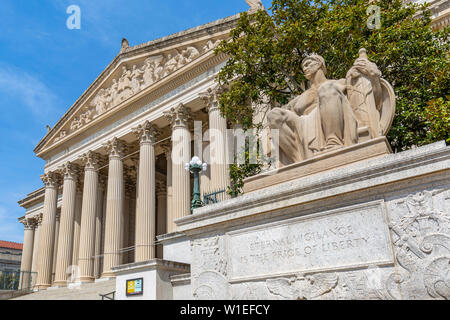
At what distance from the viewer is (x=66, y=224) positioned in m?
30.6

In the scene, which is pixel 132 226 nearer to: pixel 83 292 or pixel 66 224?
pixel 66 224

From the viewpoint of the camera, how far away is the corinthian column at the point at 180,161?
22.8 m

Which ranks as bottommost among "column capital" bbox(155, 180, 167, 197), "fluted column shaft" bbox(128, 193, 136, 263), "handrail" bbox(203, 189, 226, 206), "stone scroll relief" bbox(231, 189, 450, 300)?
"stone scroll relief" bbox(231, 189, 450, 300)

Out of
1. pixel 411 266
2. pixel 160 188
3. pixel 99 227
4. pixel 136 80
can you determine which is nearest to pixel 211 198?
pixel 411 266

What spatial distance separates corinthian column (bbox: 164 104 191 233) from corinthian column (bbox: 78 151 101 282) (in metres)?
7.12

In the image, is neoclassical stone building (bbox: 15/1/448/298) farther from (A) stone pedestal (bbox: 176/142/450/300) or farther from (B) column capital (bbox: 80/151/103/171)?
(A) stone pedestal (bbox: 176/142/450/300)

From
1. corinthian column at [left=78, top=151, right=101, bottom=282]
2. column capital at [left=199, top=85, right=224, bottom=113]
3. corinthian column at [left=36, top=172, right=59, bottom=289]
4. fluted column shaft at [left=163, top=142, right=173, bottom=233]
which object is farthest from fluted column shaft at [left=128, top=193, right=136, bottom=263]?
column capital at [left=199, top=85, right=224, bottom=113]

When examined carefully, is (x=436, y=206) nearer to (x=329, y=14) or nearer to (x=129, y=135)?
(x=329, y=14)

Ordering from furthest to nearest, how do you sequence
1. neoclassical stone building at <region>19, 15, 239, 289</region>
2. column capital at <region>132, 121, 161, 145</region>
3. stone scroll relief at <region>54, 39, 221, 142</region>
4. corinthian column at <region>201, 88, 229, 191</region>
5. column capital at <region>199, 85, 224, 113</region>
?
column capital at <region>132, 121, 161, 145</region> < stone scroll relief at <region>54, 39, 221, 142</region> < neoclassical stone building at <region>19, 15, 239, 289</region> < column capital at <region>199, 85, 224, 113</region> < corinthian column at <region>201, 88, 229, 191</region>

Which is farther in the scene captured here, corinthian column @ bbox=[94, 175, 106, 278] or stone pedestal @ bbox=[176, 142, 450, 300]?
corinthian column @ bbox=[94, 175, 106, 278]

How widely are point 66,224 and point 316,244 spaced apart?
93.9 feet

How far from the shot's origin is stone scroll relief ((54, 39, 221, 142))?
2614 centimetres
